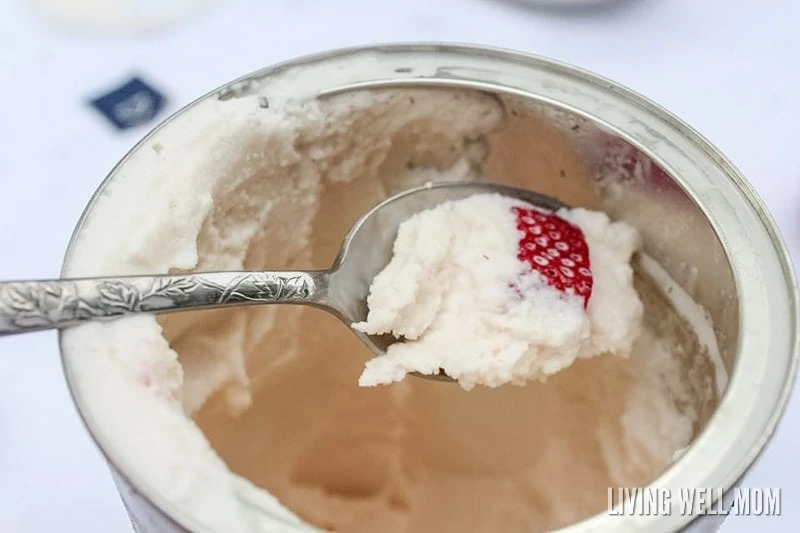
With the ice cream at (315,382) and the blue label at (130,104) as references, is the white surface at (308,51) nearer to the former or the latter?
the blue label at (130,104)

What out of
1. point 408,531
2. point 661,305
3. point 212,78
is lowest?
point 408,531

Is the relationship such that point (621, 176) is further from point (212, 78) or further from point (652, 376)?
point (212, 78)

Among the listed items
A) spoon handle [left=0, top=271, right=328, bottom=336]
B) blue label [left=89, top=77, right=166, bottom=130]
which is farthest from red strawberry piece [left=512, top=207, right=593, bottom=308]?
blue label [left=89, top=77, right=166, bottom=130]

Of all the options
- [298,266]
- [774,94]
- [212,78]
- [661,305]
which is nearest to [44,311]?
[298,266]

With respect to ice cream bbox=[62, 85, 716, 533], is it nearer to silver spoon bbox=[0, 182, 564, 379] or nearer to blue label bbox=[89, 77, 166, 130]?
silver spoon bbox=[0, 182, 564, 379]

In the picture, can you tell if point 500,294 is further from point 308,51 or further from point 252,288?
point 308,51

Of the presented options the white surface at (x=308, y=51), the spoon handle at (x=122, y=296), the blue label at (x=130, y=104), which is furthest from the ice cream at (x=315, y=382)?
the blue label at (x=130, y=104)
